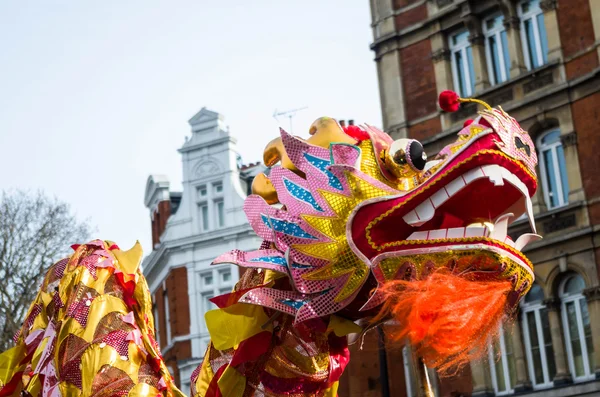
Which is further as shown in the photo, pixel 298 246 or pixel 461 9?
pixel 461 9

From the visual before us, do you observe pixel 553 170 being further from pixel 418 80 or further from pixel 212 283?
pixel 212 283

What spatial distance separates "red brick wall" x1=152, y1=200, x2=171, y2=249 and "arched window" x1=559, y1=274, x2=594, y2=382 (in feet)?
43.6

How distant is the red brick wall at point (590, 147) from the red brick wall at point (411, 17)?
14.2ft

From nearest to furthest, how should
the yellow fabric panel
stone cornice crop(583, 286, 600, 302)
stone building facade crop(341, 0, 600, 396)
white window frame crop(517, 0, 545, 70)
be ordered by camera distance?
the yellow fabric panel < stone cornice crop(583, 286, 600, 302) < stone building facade crop(341, 0, 600, 396) < white window frame crop(517, 0, 545, 70)

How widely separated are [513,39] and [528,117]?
4.75ft

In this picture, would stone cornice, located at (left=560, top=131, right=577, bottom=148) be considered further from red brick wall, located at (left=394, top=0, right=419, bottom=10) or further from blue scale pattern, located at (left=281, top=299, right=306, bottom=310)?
blue scale pattern, located at (left=281, top=299, right=306, bottom=310)

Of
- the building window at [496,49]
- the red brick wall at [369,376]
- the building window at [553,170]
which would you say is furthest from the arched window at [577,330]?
the building window at [496,49]

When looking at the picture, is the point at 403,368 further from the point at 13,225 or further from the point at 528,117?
the point at 13,225

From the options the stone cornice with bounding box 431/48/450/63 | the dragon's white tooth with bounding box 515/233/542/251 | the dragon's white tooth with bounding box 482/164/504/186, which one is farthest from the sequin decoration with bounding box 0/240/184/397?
the stone cornice with bounding box 431/48/450/63

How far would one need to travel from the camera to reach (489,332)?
4668 millimetres

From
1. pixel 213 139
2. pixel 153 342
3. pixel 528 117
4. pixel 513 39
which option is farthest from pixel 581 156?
pixel 153 342

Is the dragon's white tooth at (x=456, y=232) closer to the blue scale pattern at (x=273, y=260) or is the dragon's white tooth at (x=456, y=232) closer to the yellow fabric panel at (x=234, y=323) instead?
the blue scale pattern at (x=273, y=260)

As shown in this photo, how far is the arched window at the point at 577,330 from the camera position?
19469mm

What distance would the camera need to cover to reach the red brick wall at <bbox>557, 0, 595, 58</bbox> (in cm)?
1984
